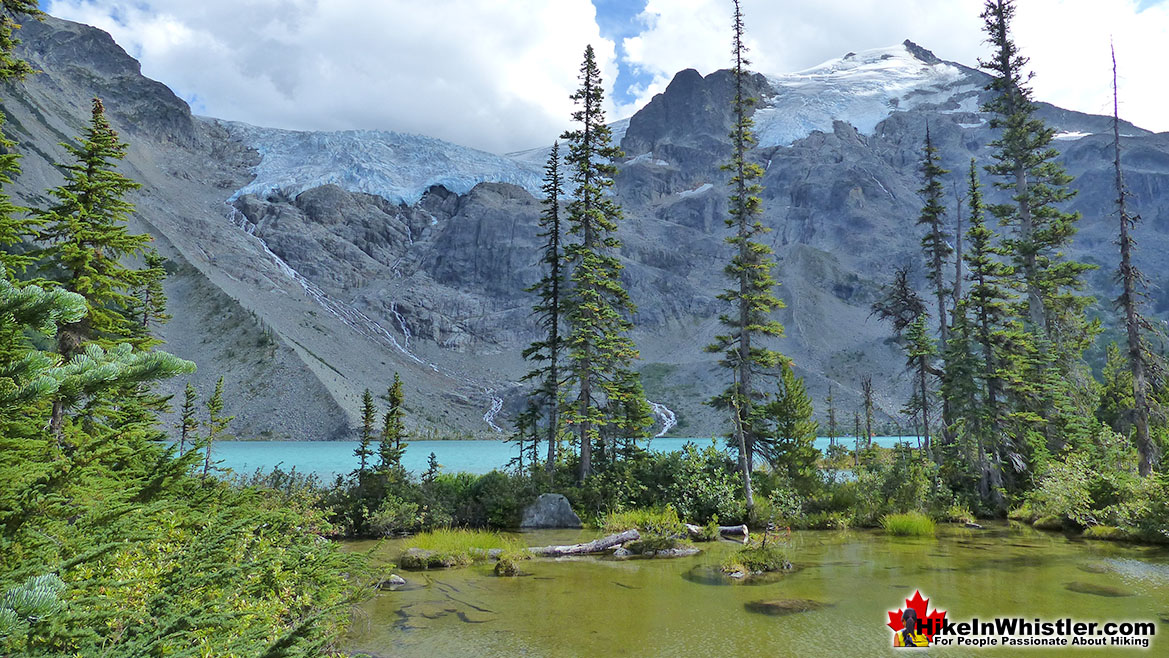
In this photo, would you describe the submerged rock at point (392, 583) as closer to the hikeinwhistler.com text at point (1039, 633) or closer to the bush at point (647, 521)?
the bush at point (647, 521)

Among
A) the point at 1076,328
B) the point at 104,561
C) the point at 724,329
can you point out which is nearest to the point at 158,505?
the point at 104,561

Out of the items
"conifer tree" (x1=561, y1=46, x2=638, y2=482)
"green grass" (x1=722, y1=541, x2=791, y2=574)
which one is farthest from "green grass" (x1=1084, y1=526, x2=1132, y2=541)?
"conifer tree" (x1=561, y1=46, x2=638, y2=482)

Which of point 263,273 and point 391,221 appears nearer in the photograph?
point 263,273

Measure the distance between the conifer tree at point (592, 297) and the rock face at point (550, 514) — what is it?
1.89 m

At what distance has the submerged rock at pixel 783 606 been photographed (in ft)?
35.3

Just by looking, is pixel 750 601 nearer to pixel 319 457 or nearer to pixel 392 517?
pixel 392 517

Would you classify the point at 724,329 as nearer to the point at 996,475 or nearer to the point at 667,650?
the point at 996,475

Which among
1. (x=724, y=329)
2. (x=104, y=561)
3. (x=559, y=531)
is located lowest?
(x=559, y=531)

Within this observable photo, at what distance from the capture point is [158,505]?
244 inches

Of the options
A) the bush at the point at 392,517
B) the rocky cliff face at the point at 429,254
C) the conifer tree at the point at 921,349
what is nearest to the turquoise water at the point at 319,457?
the rocky cliff face at the point at 429,254

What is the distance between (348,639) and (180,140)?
712ft

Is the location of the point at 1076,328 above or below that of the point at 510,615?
above

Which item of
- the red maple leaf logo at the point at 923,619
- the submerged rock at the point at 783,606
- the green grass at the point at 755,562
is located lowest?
the green grass at the point at 755,562

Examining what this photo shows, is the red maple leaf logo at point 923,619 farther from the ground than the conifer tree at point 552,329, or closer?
closer
